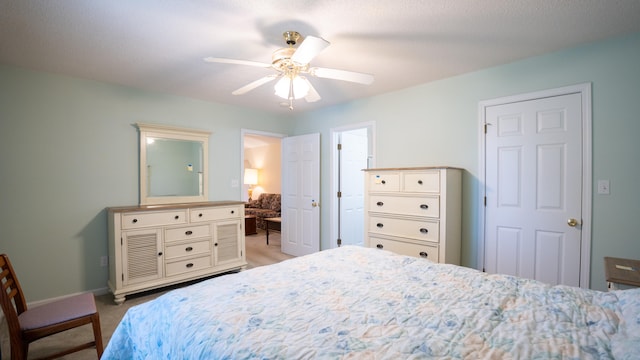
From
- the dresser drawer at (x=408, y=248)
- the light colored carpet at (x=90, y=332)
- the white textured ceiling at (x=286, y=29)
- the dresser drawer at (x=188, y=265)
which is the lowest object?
the light colored carpet at (x=90, y=332)

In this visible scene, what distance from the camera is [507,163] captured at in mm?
2789

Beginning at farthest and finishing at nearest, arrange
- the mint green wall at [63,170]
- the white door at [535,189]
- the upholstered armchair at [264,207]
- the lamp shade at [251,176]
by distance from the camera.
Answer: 1. the lamp shade at [251,176]
2. the upholstered armchair at [264,207]
3. the mint green wall at [63,170]
4. the white door at [535,189]

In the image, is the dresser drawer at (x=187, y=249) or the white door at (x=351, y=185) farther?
the white door at (x=351, y=185)

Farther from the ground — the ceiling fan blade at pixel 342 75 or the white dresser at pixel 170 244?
the ceiling fan blade at pixel 342 75

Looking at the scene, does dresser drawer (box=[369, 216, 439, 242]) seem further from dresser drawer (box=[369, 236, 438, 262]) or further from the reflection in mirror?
the reflection in mirror

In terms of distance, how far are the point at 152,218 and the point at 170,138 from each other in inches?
42.3

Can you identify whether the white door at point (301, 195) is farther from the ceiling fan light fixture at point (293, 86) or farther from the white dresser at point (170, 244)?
the ceiling fan light fixture at point (293, 86)

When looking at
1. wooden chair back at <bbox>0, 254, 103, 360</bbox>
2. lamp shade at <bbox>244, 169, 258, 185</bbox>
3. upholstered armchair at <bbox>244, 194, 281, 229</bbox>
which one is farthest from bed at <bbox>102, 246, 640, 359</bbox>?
lamp shade at <bbox>244, 169, 258, 185</bbox>

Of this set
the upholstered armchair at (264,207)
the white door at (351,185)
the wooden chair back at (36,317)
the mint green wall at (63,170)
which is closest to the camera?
the wooden chair back at (36,317)

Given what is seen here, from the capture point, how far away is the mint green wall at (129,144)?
89.6 inches

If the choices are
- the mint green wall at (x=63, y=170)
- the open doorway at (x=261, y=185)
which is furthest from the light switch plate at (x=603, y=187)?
the open doorway at (x=261, y=185)

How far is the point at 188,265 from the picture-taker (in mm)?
3322

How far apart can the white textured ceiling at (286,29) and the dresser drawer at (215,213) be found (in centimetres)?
146

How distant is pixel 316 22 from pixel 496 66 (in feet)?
6.17
